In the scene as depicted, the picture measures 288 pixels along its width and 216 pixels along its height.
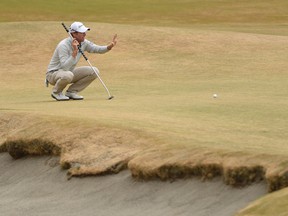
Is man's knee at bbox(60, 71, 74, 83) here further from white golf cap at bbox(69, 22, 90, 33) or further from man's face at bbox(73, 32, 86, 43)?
white golf cap at bbox(69, 22, 90, 33)

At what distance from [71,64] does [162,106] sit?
2.80 meters

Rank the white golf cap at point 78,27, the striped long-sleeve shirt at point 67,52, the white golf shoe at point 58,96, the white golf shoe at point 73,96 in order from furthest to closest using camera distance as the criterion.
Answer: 1. the white golf shoe at point 73,96
2. the white golf shoe at point 58,96
3. the striped long-sleeve shirt at point 67,52
4. the white golf cap at point 78,27

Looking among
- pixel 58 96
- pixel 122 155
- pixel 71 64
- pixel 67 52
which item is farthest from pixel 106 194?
pixel 58 96

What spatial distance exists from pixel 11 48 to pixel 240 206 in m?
23.5

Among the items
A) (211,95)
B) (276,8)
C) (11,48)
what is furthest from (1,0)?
(211,95)

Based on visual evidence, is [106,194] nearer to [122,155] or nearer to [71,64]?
[122,155]

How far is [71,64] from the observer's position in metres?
19.9

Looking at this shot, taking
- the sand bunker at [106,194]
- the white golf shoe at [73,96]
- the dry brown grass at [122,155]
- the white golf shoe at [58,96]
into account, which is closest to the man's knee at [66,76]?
the white golf shoe at [58,96]

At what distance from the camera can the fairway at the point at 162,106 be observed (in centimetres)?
1150

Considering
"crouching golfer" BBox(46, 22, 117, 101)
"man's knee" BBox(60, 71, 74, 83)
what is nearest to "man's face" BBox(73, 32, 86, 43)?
"crouching golfer" BBox(46, 22, 117, 101)

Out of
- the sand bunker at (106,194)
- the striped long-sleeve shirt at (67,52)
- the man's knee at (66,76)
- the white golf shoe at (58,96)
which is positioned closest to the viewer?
the sand bunker at (106,194)

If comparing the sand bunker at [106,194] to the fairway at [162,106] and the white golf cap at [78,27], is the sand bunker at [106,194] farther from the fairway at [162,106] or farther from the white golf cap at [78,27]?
the white golf cap at [78,27]

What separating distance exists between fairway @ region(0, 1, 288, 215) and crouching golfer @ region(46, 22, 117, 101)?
51 cm

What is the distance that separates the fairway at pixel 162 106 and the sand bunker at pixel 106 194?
16cm
